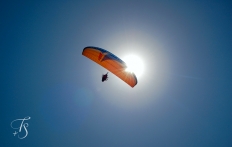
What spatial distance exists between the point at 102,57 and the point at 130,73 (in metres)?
2.80

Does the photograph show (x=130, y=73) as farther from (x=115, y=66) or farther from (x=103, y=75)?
(x=103, y=75)

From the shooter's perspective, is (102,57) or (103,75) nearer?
(102,57)

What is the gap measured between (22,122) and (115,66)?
13.4 metres

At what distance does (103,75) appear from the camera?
16.6m

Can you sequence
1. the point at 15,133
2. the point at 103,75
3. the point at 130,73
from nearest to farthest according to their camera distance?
the point at 130,73 < the point at 103,75 < the point at 15,133

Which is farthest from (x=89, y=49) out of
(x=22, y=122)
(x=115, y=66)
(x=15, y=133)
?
(x=15, y=133)

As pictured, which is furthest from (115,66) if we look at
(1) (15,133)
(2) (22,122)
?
(1) (15,133)

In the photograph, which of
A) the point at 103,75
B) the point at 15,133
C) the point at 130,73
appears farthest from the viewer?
the point at 15,133

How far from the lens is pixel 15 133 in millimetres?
19688

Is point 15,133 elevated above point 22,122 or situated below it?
below

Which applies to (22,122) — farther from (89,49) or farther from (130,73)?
(130,73)

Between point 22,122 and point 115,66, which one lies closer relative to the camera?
point 115,66

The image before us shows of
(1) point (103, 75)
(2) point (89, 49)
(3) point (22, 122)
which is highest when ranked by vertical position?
(2) point (89, 49)

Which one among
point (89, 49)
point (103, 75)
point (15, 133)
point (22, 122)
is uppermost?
point (89, 49)
